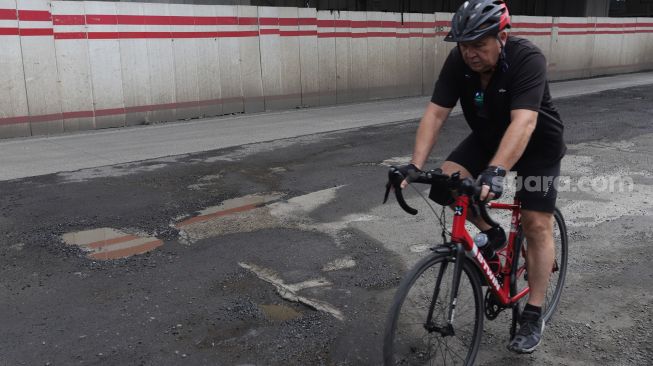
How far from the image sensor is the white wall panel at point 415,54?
17.2m

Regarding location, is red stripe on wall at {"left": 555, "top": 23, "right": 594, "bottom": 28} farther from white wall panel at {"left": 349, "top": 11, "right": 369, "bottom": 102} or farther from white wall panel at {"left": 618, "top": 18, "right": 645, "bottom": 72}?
white wall panel at {"left": 349, "top": 11, "right": 369, "bottom": 102}

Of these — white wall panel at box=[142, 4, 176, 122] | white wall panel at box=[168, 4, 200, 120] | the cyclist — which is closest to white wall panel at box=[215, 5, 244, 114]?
white wall panel at box=[168, 4, 200, 120]

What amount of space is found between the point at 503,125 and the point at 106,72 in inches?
384

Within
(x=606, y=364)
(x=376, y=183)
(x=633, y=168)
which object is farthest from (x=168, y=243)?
(x=633, y=168)

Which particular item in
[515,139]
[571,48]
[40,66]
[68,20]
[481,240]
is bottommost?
[481,240]

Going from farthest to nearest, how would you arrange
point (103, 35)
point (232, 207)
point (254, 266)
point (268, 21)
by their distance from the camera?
point (268, 21) < point (103, 35) < point (232, 207) < point (254, 266)

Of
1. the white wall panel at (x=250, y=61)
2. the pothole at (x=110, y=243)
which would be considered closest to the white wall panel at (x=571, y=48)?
the white wall panel at (x=250, y=61)

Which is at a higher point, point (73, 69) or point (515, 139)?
point (73, 69)

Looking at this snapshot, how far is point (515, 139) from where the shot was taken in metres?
2.94

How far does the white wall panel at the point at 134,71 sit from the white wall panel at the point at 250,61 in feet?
7.72

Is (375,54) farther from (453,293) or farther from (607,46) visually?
(453,293)

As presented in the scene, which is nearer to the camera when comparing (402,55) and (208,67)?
(208,67)

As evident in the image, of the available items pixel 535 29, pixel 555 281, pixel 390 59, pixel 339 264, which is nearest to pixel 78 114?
pixel 339 264

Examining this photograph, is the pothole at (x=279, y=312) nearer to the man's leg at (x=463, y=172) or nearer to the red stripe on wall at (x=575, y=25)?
the man's leg at (x=463, y=172)
